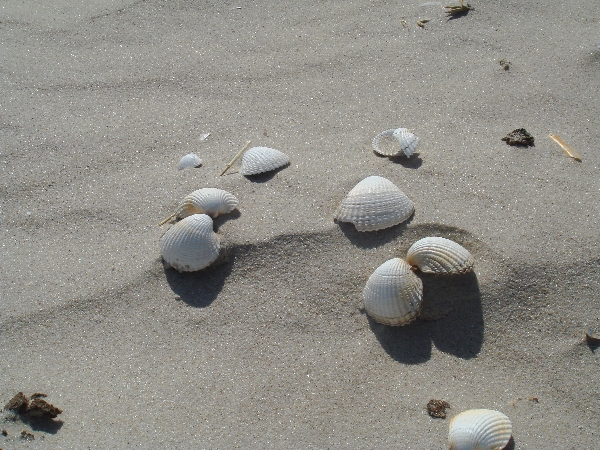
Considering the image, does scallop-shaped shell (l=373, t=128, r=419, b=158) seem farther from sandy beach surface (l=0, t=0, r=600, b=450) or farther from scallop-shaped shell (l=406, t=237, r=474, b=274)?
scallop-shaped shell (l=406, t=237, r=474, b=274)

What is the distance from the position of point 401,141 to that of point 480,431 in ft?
5.13

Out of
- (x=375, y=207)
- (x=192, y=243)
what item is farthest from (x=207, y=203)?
(x=375, y=207)

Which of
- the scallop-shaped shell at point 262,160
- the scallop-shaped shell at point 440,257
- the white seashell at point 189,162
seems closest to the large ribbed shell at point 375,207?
the scallop-shaped shell at point 440,257

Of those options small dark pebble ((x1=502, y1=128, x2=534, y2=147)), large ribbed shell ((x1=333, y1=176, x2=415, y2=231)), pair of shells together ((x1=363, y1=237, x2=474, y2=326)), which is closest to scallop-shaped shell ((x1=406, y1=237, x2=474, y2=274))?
pair of shells together ((x1=363, y1=237, x2=474, y2=326))

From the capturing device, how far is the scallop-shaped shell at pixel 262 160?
3158mm

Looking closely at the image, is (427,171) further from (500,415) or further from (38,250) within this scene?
(38,250)

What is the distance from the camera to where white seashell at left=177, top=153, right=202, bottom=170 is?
3299 mm

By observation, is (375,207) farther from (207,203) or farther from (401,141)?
(207,203)

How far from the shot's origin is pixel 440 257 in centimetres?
256

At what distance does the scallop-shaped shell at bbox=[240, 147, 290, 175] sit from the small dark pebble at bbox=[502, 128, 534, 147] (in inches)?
48.8

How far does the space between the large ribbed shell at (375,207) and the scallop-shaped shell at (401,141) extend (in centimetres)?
34

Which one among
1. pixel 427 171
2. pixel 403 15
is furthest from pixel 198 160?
pixel 403 15

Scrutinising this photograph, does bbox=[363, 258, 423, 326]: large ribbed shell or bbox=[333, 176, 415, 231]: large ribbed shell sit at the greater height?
bbox=[333, 176, 415, 231]: large ribbed shell

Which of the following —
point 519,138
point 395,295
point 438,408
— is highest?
point 519,138
